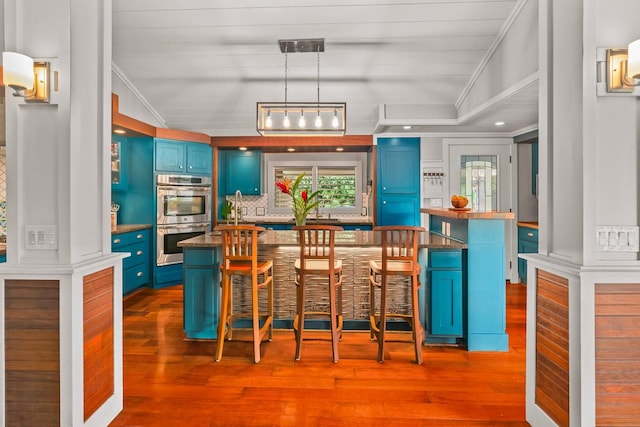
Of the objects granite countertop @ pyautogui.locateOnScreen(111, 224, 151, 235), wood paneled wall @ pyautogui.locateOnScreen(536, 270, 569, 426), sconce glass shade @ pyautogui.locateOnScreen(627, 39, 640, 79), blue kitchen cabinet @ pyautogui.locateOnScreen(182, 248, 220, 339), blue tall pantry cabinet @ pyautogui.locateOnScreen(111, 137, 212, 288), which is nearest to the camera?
sconce glass shade @ pyautogui.locateOnScreen(627, 39, 640, 79)

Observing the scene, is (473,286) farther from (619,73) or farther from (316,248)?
(619,73)

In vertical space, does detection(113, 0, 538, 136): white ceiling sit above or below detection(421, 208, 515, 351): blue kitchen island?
above

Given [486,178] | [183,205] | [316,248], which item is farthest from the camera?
[486,178]

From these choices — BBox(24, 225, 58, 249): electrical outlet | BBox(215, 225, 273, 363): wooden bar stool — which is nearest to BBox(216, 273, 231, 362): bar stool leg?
BBox(215, 225, 273, 363): wooden bar stool

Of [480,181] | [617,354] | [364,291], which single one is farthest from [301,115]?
[480,181]

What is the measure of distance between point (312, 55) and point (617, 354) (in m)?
3.70

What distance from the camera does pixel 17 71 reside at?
156cm

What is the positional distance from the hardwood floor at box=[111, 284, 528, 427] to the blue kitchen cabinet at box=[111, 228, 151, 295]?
1.24 meters

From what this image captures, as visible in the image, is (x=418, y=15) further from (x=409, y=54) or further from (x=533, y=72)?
(x=533, y=72)

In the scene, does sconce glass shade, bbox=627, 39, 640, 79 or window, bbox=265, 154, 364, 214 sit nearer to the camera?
sconce glass shade, bbox=627, 39, 640, 79

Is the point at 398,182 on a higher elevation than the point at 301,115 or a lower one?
lower

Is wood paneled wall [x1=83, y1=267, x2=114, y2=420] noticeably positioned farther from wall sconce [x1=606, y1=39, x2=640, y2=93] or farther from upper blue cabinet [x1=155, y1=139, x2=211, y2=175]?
upper blue cabinet [x1=155, y1=139, x2=211, y2=175]

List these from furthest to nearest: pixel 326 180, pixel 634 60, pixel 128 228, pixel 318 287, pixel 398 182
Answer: pixel 326 180
pixel 398 182
pixel 128 228
pixel 318 287
pixel 634 60

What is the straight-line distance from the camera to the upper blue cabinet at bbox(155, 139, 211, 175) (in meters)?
4.92
